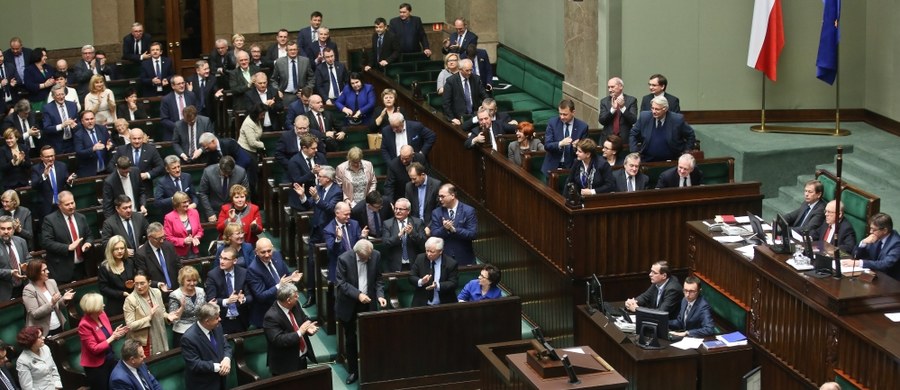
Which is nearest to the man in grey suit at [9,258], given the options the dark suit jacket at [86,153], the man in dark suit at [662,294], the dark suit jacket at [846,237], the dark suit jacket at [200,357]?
the dark suit jacket at [200,357]

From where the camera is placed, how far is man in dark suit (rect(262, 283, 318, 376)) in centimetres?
891

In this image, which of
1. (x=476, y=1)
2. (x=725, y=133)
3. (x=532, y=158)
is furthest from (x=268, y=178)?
(x=476, y=1)

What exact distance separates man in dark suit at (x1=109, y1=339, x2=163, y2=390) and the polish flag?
23.5 ft

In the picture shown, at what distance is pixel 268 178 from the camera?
12.5 meters

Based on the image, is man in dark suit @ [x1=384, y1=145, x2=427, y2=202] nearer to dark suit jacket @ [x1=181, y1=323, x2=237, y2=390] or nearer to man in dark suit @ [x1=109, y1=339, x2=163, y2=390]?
dark suit jacket @ [x1=181, y1=323, x2=237, y2=390]

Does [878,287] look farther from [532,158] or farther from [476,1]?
[476,1]

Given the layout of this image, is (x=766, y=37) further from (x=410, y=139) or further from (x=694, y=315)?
(x=694, y=315)

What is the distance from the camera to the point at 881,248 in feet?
29.1

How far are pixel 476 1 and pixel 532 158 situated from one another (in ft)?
20.8

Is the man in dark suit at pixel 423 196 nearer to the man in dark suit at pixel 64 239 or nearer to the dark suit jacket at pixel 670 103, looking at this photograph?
the dark suit jacket at pixel 670 103

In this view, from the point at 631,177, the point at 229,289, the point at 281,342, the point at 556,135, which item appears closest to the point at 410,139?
the point at 556,135

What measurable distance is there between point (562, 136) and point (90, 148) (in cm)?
432

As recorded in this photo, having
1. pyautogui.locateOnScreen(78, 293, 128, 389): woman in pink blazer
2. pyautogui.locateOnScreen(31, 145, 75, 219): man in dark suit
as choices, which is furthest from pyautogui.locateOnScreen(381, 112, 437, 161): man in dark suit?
pyautogui.locateOnScreen(78, 293, 128, 389): woman in pink blazer

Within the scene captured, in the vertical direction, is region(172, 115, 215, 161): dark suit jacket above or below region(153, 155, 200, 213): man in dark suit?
above
